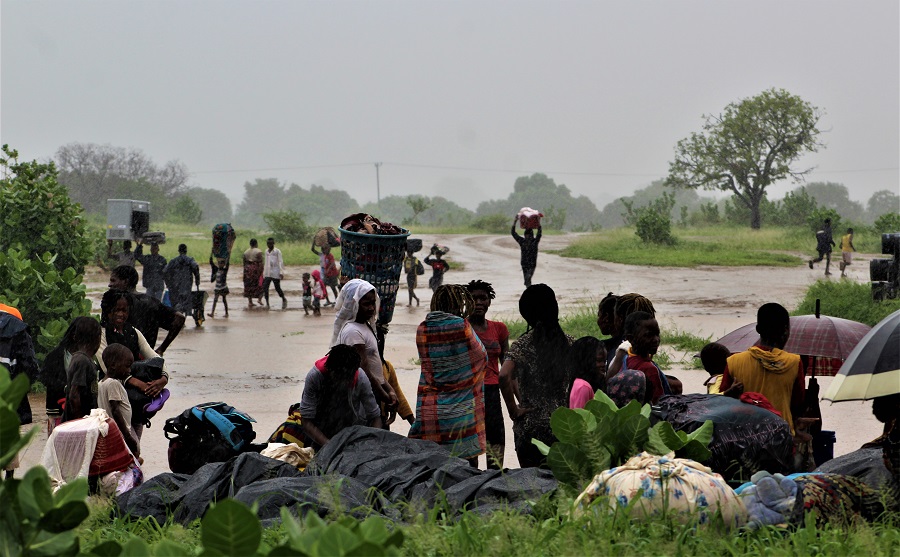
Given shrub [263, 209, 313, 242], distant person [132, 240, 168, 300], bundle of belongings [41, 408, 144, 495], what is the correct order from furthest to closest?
shrub [263, 209, 313, 242]
distant person [132, 240, 168, 300]
bundle of belongings [41, 408, 144, 495]

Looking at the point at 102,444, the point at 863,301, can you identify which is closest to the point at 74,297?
the point at 102,444

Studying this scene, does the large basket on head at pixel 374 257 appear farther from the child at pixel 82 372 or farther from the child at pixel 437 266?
the child at pixel 437 266

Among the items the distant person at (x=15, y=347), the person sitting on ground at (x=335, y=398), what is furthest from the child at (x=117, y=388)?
the person sitting on ground at (x=335, y=398)

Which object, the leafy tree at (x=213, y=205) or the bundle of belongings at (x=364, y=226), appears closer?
the bundle of belongings at (x=364, y=226)

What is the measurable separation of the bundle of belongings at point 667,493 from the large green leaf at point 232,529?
1.67 meters

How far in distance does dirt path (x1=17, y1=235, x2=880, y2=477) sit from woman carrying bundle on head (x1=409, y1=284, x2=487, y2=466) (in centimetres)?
171

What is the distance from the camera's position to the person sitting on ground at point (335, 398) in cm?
541

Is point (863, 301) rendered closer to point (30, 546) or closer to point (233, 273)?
point (30, 546)

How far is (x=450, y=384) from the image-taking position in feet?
17.7

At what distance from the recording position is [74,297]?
32.3 feet

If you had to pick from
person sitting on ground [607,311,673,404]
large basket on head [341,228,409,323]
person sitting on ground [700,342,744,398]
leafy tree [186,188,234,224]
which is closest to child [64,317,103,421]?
large basket on head [341,228,409,323]

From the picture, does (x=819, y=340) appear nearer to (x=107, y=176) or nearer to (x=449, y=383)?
(x=449, y=383)

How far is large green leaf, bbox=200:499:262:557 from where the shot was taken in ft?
7.45

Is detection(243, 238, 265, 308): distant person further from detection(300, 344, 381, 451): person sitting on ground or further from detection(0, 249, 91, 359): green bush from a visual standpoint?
detection(300, 344, 381, 451): person sitting on ground
